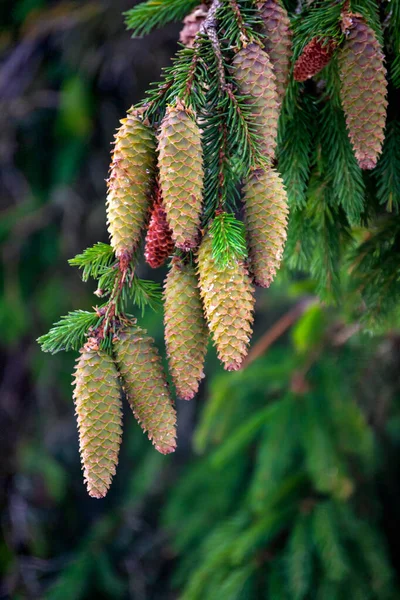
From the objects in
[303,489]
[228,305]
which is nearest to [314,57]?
[228,305]

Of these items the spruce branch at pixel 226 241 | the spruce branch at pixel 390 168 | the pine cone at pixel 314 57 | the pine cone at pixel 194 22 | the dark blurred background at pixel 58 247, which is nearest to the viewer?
the spruce branch at pixel 226 241

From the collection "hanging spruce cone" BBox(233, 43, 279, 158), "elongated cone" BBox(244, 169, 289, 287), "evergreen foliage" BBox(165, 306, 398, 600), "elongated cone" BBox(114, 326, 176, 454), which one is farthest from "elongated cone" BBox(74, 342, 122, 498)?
"evergreen foliage" BBox(165, 306, 398, 600)

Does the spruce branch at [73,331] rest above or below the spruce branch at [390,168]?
below

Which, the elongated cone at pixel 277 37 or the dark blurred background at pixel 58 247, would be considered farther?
the dark blurred background at pixel 58 247

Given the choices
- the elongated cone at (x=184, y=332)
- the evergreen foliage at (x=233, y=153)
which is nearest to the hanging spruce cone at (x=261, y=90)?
the evergreen foliage at (x=233, y=153)

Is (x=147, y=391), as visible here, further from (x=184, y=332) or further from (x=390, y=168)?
Answer: (x=390, y=168)

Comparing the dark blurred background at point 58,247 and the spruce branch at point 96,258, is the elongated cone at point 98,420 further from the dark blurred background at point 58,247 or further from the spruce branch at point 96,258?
the dark blurred background at point 58,247
